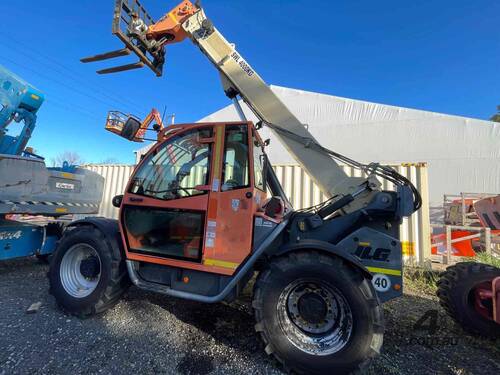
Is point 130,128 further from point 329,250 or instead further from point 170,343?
point 329,250

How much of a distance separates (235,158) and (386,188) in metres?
4.86

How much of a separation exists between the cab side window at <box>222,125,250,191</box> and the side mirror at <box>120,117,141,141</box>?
3.80 feet

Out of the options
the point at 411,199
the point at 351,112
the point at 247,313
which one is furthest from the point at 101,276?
the point at 351,112

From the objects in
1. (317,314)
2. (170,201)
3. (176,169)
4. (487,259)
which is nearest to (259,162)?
(176,169)

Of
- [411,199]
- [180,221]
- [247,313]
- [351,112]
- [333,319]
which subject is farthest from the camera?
[351,112]

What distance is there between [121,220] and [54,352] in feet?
4.62

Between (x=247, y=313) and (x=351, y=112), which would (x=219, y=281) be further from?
(x=351, y=112)

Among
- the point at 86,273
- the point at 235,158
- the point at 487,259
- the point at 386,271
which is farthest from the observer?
the point at 487,259

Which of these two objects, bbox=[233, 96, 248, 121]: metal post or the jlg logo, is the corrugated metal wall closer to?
bbox=[233, 96, 248, 121]: metal post

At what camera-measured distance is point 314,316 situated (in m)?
2.36

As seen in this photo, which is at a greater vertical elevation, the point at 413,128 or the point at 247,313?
the point at 413,128

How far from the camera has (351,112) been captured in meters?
13.7

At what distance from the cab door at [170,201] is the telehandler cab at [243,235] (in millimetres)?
14

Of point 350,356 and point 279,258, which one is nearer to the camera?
point 350,356
